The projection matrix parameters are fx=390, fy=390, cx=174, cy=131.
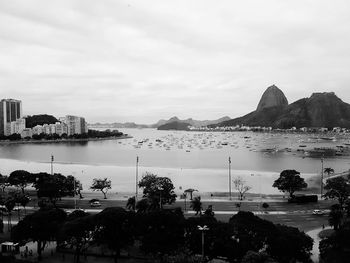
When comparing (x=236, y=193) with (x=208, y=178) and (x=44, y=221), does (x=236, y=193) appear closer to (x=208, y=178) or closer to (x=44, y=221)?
(x=208, y=178)

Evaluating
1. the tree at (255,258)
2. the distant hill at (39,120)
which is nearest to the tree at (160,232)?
the tree at (255,258)

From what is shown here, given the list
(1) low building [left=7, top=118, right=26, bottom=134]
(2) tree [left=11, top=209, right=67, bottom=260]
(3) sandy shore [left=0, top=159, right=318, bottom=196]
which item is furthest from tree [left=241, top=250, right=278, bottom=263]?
(1) low building [left=7, top=118, right=26, bottom=134]

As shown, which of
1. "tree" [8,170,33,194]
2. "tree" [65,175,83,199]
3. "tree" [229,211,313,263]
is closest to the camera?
"tree" [229,211,313,263]

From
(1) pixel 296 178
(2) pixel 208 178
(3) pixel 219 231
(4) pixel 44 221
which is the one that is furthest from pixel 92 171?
(3) pixel 219 231

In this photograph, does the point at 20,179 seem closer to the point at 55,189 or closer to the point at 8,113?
the point at 55,189

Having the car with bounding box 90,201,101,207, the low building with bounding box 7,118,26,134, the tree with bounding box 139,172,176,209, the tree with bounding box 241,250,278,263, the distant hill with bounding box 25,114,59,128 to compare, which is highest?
the distant hill with bounding box 25,114,59,128

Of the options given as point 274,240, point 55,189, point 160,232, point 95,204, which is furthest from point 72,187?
A: point 274,240

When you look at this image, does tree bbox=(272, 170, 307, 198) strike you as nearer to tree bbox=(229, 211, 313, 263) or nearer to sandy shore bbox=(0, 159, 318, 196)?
sandy shore bbox=(0, 159, 318, 196)
